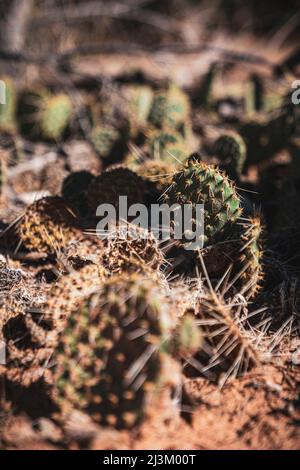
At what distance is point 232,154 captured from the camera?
294cm

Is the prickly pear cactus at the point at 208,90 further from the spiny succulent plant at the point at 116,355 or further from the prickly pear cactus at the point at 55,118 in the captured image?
the spiny succulent plant at the point at 116,355

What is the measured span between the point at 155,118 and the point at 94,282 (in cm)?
196

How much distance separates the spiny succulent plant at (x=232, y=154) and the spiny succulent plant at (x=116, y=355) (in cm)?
147

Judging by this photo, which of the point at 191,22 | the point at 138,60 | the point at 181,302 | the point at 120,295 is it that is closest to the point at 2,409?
the point at 120,295

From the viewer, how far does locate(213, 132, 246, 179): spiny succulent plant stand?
292 centimetres

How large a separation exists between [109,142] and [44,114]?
85 cm

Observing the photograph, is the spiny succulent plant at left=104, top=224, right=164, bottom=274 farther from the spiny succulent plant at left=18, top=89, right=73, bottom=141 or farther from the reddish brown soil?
the spiny succulent plant at left=18, top=89, right=73, bottom=141

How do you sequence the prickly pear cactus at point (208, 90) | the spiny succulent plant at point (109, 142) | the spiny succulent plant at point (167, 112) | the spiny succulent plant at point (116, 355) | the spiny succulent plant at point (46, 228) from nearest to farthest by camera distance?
the spiny succulent plant at point (116, 355) < the spiny succulent plant at point (46, 228) < the spiny succulent plant at point (109, 142) < the spiny succulent plant at point (167, 112) < the prickly pear cactus at point (208, 90)

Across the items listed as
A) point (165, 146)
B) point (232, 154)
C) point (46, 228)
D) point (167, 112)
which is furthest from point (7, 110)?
point (232, 154)

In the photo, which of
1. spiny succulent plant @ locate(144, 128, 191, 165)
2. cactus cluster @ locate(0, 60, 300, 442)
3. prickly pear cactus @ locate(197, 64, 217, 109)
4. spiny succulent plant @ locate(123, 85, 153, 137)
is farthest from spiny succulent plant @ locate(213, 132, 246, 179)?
prickly pear cactus @ locate(197, 64, 217, 109)

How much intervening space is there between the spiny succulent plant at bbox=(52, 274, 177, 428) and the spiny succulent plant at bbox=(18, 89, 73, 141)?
2.47m

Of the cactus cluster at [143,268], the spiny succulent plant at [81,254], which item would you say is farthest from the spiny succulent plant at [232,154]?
the spiny succulent plant at [81,254]

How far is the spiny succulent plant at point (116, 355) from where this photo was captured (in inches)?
61.3

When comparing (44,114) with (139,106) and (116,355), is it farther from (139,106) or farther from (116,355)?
(116,355)
